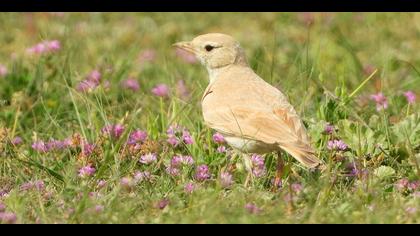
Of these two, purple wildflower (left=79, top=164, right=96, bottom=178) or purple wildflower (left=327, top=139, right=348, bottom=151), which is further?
purple wildflower (left=327, top=139, right=348, bottom=151)

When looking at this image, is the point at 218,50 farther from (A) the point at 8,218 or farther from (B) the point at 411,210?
(A) the point at 8,218

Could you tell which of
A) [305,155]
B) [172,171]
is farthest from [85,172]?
[305,155]

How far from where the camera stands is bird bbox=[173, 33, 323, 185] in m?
5.76

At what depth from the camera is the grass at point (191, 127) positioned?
5234 mm

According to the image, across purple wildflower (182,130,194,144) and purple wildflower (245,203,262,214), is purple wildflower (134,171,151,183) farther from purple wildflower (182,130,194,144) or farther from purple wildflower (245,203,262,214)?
purple wildflower (245,203,262,214)

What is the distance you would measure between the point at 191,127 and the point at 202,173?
3.50ft

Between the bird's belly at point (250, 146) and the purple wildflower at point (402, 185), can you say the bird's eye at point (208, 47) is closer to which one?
the bird's belly at point (250, 146)

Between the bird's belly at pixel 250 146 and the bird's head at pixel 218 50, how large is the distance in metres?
1.10

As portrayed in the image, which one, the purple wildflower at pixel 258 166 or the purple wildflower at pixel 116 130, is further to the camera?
the purple wildflower at pixel 116 130

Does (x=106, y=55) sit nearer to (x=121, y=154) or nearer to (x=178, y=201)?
(x=121, y=154)

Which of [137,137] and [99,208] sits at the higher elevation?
[99,208]

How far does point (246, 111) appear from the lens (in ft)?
20.3

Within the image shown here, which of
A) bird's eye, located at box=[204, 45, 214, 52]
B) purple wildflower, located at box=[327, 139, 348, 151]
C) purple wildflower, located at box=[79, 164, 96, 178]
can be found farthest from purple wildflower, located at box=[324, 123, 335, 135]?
purple wildflower, located at box=[79, 164, 96, 178]

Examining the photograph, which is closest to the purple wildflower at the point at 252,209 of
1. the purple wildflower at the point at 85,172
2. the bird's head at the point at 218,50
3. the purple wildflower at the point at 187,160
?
the purple wildflower at the point at 187,160
